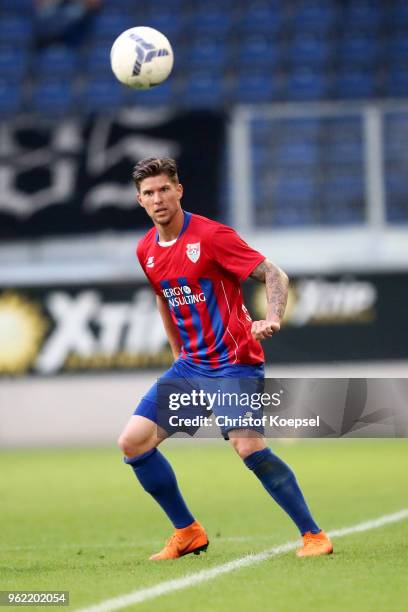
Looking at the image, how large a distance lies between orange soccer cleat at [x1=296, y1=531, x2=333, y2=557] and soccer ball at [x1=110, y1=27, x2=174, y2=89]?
9.93ft

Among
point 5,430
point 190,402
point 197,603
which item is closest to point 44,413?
point 5,430

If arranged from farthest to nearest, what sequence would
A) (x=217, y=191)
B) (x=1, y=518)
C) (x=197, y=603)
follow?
(x=217, y=191), (x=1, y=518), (x=197, y=603)

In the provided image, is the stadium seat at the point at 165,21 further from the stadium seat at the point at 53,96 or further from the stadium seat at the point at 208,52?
the stadium seat at the point at 53,96

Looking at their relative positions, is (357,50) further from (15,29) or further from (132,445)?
(132,445)

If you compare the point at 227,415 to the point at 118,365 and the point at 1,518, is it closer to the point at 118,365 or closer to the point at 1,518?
the point at 1,518

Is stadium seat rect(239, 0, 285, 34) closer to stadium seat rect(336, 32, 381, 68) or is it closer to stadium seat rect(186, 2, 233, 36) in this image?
stadium seat rect(186, 2, 233, 36)

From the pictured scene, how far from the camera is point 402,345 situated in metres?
16.3

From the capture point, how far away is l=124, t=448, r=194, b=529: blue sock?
6.51 m

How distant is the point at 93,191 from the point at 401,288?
156 inches

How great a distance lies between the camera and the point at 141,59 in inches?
313

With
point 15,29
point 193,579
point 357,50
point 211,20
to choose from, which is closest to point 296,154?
point 357,50

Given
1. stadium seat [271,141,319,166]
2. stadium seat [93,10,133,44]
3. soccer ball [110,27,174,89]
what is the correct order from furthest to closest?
stadium seat [93,10,133,44] → stadium seat [271,141,319,166] → soccer ball [110,27,174,89]

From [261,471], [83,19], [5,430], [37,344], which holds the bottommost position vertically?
[5,430]

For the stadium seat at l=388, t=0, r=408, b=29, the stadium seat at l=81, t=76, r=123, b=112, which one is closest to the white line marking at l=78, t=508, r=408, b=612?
the stadium seat at l=81, t=76, r=123, b=112
